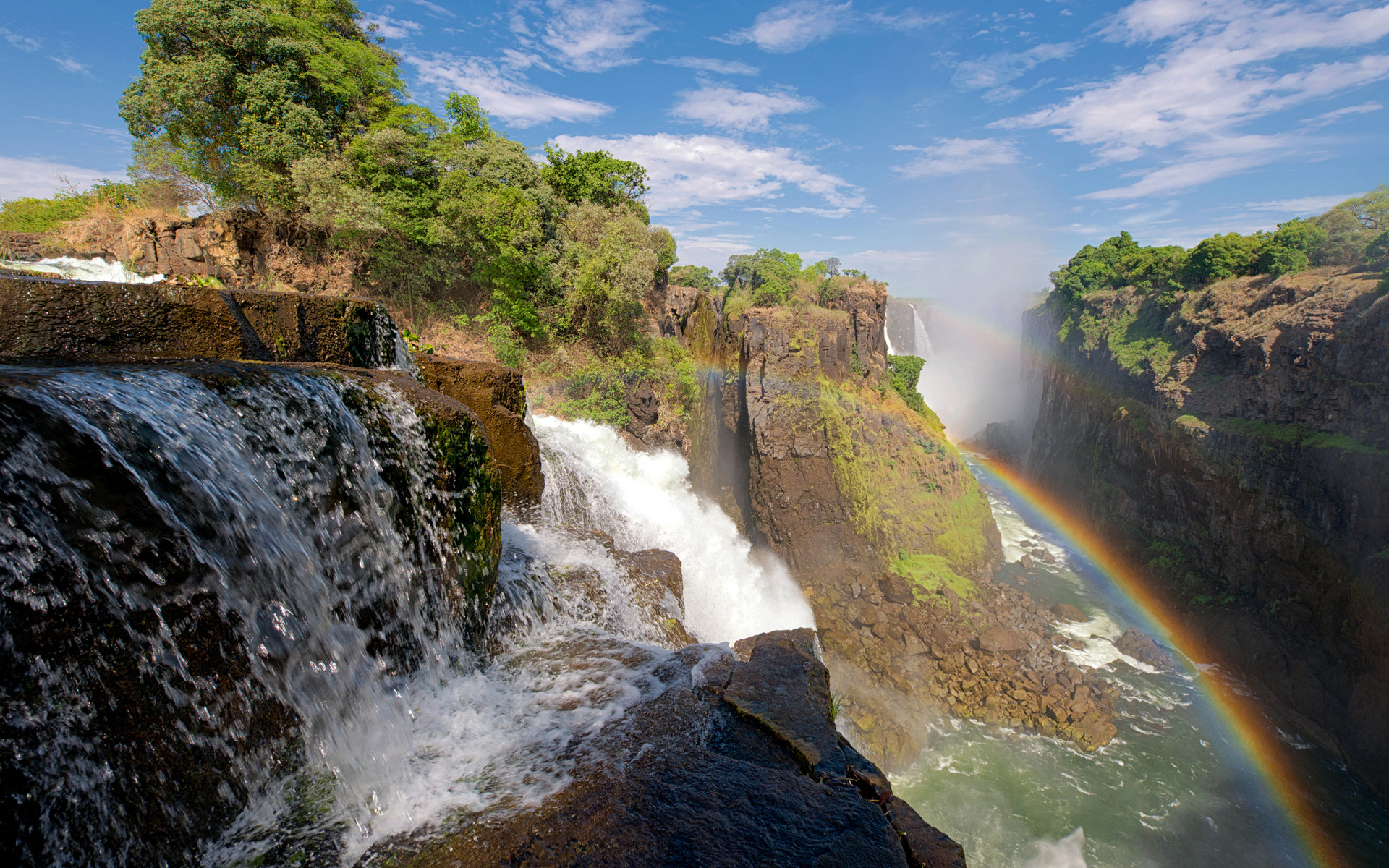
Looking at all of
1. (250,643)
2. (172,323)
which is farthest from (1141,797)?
(172,323)

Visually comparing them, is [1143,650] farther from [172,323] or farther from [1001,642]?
[172,323]

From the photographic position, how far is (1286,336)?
18000 millimetres

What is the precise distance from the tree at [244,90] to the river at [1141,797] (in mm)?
23809

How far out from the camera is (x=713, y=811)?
2.83 meters

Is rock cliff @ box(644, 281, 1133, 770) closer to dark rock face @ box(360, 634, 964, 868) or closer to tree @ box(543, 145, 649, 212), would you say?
tree @ box(543, 145, 649, 212)

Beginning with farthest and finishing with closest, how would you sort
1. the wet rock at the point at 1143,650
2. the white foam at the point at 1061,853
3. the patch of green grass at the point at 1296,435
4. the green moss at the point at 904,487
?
1. the green moss at the point at 904,487
2. the wet rock at the point at 1143,650
3. the patch of green grass at the point at 1296,435
4. the white foam at the point at 1061,853

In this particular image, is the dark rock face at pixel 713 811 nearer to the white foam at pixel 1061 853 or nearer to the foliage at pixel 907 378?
the white foam at pixel 1061 853

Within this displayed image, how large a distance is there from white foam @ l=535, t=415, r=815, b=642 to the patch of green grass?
16.1 meters

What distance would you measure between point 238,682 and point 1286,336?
27.3 metres

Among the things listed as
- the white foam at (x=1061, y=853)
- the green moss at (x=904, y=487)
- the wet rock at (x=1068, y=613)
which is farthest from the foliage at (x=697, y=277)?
the white foam at (x=1061, y=853)

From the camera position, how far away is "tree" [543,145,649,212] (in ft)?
68.7

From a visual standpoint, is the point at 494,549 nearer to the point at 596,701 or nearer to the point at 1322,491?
the point at 596,701

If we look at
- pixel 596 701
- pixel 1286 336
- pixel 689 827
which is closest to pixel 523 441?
pixel 596 701

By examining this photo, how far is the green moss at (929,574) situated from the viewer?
18.6m
